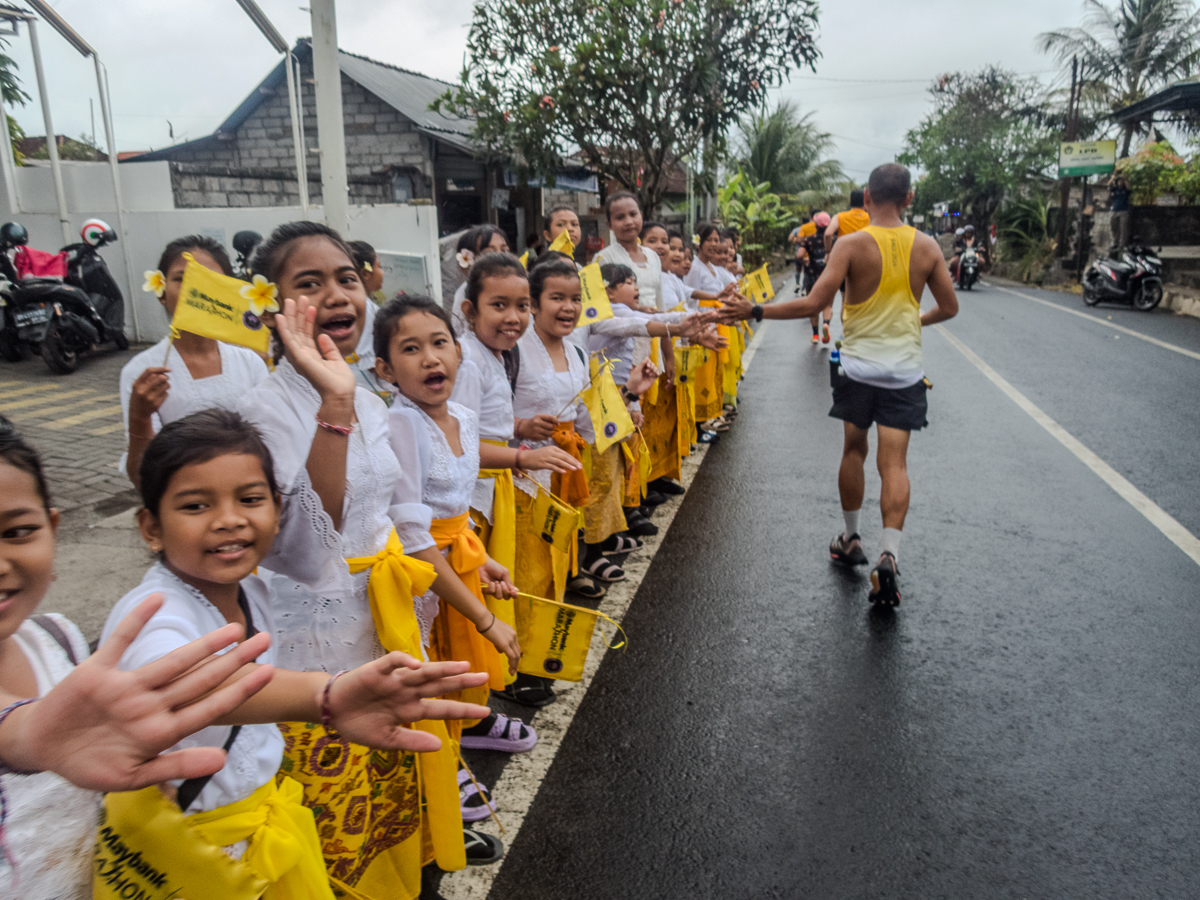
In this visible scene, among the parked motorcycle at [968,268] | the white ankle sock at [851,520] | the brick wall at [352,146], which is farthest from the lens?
the parked motorcycle at [968,268]

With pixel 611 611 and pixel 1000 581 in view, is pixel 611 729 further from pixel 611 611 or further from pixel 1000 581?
pixel 1000 581

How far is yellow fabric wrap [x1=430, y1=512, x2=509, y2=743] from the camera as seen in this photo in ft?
7.66

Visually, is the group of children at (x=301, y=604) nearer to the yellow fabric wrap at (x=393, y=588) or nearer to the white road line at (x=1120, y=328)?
the yellow fabric wrap at (x=393, y=588)

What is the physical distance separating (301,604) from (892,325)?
10.6 feet

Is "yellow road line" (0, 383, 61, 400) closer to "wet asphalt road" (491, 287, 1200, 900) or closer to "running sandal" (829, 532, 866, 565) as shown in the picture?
"wet asphalt road" (491, 287, 1200, 900)

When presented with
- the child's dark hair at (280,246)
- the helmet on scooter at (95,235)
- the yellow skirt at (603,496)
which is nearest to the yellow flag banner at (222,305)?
the child's dark hair at (280,246)

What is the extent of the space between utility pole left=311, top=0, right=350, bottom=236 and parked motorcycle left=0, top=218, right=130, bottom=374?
482 centimetres

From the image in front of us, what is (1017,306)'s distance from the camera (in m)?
17.0

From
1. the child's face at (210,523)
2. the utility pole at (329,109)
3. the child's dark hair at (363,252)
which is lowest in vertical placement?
the child's face at (210,523)

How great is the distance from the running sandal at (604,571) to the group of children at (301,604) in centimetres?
93

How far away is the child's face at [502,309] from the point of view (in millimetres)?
2934

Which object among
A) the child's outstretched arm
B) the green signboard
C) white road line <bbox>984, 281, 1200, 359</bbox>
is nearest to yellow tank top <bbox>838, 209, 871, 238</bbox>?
white road line <bbox>984, 281, 1200, 359</bbox>

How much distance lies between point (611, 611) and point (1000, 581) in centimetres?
192

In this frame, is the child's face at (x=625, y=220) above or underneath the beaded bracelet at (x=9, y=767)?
above
